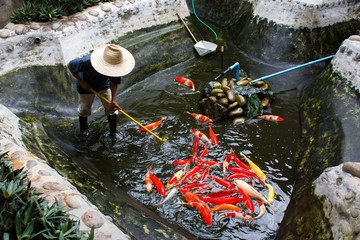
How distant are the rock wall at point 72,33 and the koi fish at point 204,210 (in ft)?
13.4

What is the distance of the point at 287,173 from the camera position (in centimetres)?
512

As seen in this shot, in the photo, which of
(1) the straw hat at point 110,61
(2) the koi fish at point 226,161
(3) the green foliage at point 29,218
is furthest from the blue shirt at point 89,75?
(3) the green foliage at point 29,218

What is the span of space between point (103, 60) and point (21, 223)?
276cm

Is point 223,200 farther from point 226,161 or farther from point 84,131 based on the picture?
point 84,131

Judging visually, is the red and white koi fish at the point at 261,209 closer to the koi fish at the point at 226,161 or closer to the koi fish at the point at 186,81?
the koi fish at the point at 226,161

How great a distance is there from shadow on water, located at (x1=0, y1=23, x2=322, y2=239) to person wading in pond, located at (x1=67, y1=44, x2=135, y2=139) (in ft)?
1.74

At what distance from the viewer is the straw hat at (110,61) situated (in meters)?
4.55

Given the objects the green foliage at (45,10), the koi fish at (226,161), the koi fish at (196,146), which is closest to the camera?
the koi fish at (226,161)

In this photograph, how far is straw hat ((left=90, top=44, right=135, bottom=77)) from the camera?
4.55 meters

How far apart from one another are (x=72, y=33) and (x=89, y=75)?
7.04 feet

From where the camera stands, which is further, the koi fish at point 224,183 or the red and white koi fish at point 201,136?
the red and white koi fish at point 201,136

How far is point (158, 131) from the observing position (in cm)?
602

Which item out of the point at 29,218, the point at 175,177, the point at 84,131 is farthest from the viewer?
the point at 84,131

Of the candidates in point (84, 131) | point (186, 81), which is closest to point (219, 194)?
point (84, 131)
